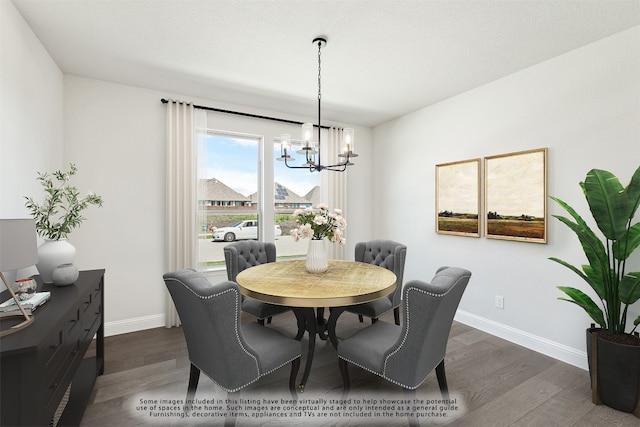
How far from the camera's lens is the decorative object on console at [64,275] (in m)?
1.92

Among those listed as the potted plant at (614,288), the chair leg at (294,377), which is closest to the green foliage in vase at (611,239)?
the potted plant at (614,288)

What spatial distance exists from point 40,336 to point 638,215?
3813 millimetres

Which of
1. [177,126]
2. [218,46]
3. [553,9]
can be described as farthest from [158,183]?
[553,9]

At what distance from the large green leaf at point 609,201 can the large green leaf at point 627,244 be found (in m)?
0.05

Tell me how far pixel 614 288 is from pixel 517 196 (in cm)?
115

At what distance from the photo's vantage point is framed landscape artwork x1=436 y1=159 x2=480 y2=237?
11.3ft

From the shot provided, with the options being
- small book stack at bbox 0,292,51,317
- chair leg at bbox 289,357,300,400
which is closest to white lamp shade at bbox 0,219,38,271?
small book stack at bbox 0,292,51,317

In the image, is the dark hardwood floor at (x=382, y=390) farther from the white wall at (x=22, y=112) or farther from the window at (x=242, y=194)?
the window at (x=242, y=194)

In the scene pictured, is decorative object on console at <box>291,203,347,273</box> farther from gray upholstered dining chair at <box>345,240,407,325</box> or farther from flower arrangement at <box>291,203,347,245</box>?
gray upholstered dining chair at <box>345,240,407,325</box>

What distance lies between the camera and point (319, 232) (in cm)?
261

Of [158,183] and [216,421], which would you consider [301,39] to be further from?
[216,421]

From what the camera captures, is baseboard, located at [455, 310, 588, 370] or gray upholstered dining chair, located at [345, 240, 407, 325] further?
gray upholstered dining chair, located at [345, 240, 407, 325]

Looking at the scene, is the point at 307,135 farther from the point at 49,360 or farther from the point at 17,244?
the point at 49,360

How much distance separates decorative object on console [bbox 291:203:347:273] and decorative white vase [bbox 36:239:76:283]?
1.62 metres
